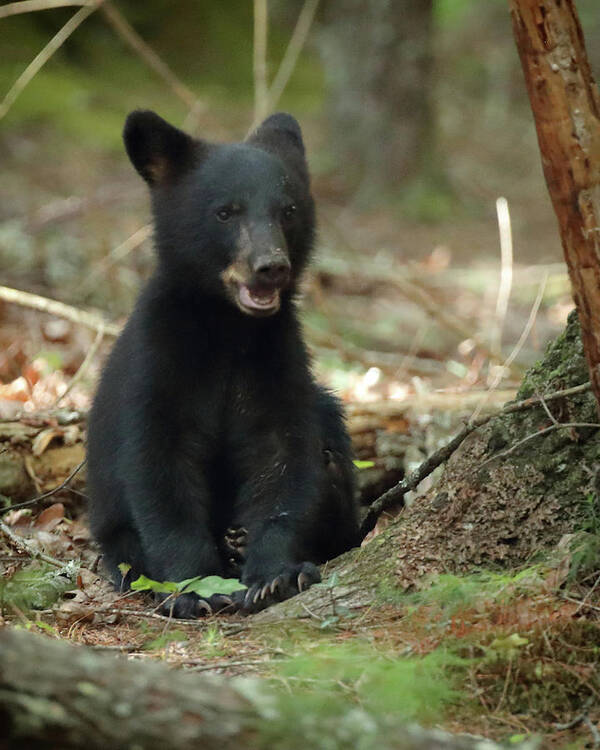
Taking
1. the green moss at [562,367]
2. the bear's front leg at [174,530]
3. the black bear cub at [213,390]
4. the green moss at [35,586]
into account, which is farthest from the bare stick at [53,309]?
the green moss at [562,367]

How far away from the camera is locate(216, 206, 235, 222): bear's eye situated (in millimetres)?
4789

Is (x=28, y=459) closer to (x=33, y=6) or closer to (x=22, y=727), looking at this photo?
(x=33, y=6)

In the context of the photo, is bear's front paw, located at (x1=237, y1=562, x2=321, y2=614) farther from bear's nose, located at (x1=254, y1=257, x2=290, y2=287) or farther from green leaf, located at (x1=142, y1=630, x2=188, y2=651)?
bear's nose, located at (x1=254, y1=257, x2=290, y2=287)

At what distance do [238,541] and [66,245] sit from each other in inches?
247

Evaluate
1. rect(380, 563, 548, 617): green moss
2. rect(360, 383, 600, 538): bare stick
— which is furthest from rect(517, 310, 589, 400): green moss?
rect(380, 563, 548, 617): green moss

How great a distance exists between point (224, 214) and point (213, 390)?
84cm

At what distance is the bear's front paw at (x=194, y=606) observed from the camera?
4.16 m

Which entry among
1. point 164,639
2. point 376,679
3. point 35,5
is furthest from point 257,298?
point 35,5

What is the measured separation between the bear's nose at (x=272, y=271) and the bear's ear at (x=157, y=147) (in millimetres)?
773

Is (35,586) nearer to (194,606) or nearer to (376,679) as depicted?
(194,606)

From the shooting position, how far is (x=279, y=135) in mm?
5383

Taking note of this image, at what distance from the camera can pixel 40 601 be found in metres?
4.00

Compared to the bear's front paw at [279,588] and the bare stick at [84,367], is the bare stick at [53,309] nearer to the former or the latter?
the bare stick at [84,367]

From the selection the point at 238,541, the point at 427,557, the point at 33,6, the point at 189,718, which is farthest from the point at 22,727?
the point at 33,6
